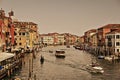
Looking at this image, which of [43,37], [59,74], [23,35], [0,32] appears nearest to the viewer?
[59,74]

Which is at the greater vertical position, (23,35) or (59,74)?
(23,35)

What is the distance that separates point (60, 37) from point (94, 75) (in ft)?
542

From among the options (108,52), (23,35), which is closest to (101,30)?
(108,52)

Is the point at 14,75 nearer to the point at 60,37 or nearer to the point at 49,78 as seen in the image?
the point at 49,78

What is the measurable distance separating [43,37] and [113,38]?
131 meters

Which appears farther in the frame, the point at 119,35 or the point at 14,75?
the point at 119,35

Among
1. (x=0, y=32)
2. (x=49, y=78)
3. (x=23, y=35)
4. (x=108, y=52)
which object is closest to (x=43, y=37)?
(x=23, y=35)

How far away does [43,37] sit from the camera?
189 m

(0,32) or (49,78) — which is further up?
(0,32)

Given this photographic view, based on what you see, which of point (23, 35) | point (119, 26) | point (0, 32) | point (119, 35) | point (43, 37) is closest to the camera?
point (0, 32)

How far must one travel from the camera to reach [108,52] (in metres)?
61.4

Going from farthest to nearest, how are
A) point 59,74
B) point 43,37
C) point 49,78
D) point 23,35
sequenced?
point 43,37
point 23,35
point 59,74
point 49,78

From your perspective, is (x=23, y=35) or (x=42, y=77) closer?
(x=42, y=77)

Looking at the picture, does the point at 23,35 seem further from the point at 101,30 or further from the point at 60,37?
the point at 60,37
